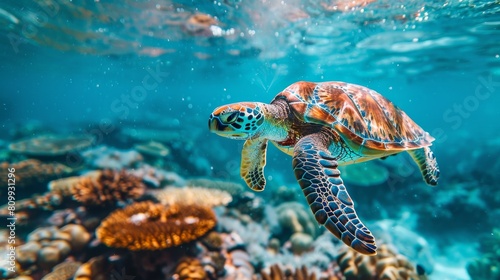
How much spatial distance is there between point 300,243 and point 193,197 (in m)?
2.10

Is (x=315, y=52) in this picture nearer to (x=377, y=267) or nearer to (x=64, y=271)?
(x=377, y=267)

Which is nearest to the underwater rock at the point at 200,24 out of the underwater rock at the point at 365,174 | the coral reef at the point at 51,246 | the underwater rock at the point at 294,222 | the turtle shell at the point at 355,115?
the underwater rock at the point at 365,174

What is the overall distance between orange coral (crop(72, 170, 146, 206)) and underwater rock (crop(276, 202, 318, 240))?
2838 mm

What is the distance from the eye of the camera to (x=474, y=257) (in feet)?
23.7

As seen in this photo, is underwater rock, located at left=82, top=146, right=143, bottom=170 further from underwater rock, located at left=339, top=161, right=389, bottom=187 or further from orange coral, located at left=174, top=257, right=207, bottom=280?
underwater rock, located at left=339, top=161, right=389, bottom=187

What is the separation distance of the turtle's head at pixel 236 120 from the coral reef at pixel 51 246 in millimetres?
2932

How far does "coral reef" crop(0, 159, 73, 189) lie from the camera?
5.88 m

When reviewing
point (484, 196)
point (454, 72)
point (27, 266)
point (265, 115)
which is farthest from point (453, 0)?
point (454, 72)

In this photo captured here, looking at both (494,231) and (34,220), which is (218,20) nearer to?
(34,220)

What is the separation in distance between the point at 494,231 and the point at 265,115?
9126 millimetres

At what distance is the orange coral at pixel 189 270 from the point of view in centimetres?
313

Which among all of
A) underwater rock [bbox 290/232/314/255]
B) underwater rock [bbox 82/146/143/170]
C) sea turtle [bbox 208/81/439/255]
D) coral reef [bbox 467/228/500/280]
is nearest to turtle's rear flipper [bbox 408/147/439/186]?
sea turtle [bbox 208/81/439/255]

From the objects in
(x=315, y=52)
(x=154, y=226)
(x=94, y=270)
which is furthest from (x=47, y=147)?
(x=315, y=52)

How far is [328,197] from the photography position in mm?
2201
